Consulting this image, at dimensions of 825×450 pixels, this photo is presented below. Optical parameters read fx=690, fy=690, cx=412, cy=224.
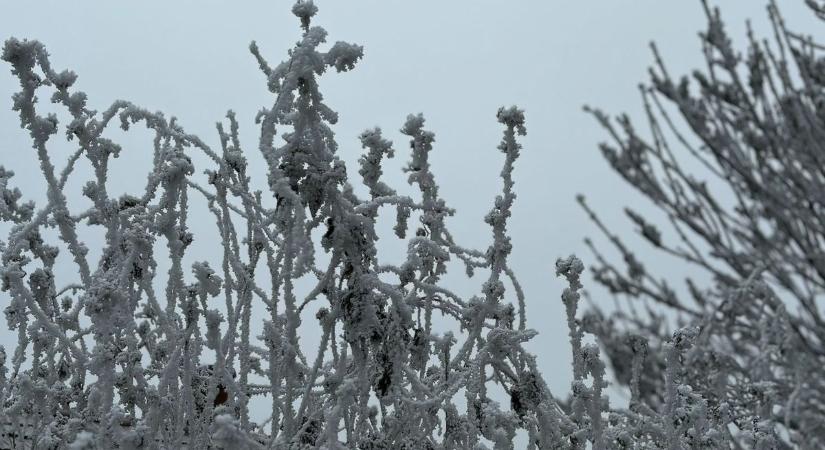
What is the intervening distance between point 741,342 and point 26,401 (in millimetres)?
3995

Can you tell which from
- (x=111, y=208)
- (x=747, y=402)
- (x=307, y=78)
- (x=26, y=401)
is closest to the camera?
(x=307, y=78)

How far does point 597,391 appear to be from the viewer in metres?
3.30

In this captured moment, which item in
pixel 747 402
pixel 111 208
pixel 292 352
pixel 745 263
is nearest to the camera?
pixel 292 352

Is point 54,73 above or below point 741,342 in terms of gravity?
above

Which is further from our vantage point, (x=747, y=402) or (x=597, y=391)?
(x=747, y=402)

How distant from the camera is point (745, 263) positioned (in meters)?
3.70

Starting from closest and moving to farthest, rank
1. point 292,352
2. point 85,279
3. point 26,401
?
point 292,352, point 85,279, point 26,401

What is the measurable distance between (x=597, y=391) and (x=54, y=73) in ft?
9.55

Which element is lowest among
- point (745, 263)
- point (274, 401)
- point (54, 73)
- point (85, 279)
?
point (274, 401)

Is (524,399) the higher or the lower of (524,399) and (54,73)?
the lower

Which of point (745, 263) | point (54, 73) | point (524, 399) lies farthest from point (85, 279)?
point (745, 263)

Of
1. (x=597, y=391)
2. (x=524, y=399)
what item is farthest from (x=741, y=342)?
(x=524, y=399)

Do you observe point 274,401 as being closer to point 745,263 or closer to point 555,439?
point 555,439

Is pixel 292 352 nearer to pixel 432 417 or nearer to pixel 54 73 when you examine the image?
pixel 432 417
